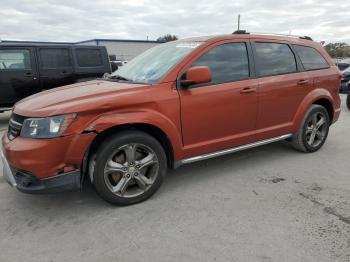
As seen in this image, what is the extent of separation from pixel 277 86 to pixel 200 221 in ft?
7.60

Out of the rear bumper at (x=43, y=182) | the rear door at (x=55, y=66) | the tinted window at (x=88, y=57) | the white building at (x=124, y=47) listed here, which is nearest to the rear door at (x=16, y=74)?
the rear door at (x=55, y=66)

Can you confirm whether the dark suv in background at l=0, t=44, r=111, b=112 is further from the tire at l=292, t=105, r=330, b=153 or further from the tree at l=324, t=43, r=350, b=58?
the tree at l=324, t=43, r=350, b=58

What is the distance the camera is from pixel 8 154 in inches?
127

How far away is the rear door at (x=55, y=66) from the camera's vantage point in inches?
338

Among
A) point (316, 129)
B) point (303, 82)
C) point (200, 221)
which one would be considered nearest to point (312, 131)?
point (316, 129)

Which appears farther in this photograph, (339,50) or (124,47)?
(339,50)

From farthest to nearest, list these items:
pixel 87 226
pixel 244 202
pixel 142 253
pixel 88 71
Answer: pixel 88 71
pixel 244 202
pixel 87 226
pixel 142 253

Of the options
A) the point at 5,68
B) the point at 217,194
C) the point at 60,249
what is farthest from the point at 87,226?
the point at 5,68

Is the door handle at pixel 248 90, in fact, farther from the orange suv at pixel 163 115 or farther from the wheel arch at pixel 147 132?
the wheel arch at pixel 147 132

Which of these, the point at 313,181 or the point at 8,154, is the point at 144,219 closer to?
the point at 8,154

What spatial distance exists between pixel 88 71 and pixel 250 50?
607 cm

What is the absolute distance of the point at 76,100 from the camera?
3.29 m

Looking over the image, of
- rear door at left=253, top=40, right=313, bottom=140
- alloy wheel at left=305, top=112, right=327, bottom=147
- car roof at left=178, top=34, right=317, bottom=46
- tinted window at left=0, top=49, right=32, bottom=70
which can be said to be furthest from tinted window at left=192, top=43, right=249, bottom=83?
tinted window at left=0, top=49, right=32, bottom=70

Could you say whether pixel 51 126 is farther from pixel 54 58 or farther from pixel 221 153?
pixel 54 58
